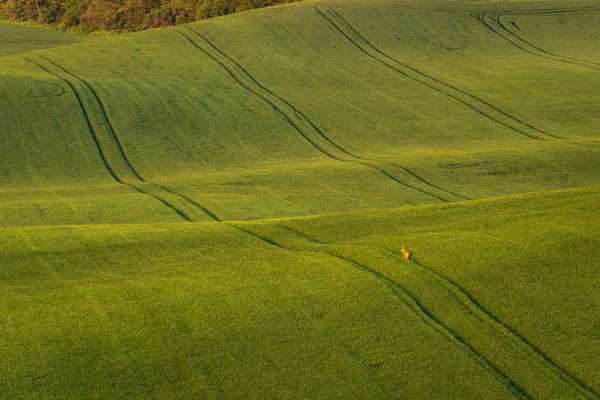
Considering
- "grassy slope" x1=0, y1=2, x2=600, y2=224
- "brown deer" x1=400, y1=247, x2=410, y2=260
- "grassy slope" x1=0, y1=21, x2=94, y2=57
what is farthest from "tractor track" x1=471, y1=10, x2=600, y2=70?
"brown deer" x1=400, y1=247, x2=410, y2=260

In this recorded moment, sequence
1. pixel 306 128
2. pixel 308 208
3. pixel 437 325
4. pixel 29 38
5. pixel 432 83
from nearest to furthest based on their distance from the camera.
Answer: pixel 437 325 < pixel 308 208 < pixel 306 128 < pixel 432 83 < pixel 29 38

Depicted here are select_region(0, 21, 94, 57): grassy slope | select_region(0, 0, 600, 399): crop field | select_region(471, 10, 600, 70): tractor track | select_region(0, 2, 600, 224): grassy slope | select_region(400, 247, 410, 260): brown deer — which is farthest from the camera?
select_region(0, 21, 94, 57): grassy slope

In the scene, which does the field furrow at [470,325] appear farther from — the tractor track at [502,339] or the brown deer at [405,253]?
the brown deer at [405,253]

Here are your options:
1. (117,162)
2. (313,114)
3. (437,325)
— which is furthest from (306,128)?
(437,325)

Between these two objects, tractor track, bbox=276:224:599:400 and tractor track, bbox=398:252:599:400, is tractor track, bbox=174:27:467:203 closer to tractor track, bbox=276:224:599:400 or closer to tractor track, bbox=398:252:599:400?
tractor track, bbox=276:224:599:400

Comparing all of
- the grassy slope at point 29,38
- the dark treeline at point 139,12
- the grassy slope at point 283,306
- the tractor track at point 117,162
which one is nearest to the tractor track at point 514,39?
the dark treeline at point 139,12

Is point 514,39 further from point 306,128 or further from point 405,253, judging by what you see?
point 405,253

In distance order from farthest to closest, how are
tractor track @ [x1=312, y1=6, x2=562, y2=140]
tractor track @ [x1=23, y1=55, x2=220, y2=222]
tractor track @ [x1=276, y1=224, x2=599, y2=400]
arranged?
1. tractor track @ [x1=312, y1=6, x2=562, y2=140]
2. tractor track @ [x1=23, y1=55, x2=220, y2=222]
3. tractor track @ [x1=276, y1=224, x2=599, y2=400]
